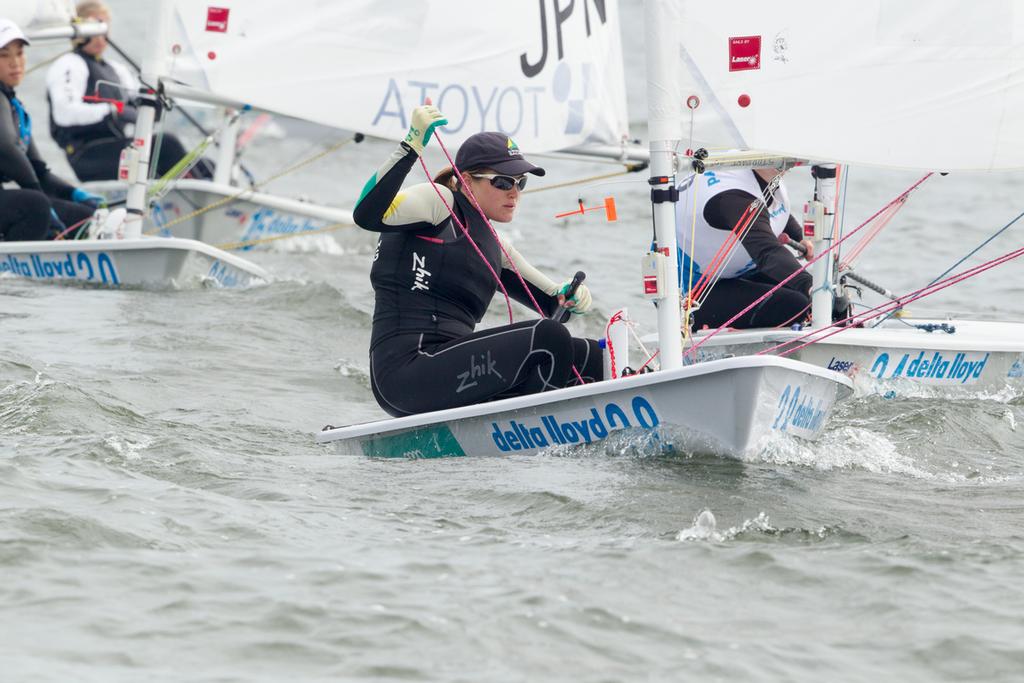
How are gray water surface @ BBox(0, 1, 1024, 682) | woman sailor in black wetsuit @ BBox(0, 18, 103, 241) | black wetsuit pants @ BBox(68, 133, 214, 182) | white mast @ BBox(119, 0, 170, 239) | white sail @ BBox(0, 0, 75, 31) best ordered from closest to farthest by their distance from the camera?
1. gray water surface @ BBox(0, 1, 1024, 682)
2. white mast @ BBox(119, 0, 170, 239)
3. woman sailor in black wetsuit @ BBox(0, 18, 103, 241)
4. white sail @ BBox(0, 0, 75, 31)
5. black wetsuit pants @ BBox(68, 133, 214, 182)

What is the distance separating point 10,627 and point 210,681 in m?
0.48

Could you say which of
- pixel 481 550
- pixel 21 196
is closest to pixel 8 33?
pixel 21 196

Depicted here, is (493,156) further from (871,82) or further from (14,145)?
(14,145)

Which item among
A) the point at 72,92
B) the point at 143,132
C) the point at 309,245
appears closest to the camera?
the point at 143,132

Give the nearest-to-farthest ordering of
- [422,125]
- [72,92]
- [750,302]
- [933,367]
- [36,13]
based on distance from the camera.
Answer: [422,125], [933,367], [750,302], [36,13], [72,92]

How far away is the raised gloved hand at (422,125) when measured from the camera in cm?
425

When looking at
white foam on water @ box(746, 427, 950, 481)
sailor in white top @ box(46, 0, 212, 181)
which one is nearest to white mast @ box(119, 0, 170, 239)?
sailor in white top @ box(46, 0, 212, 181)

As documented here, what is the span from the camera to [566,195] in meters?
15.7

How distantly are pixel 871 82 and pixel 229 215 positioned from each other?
22.1 ft

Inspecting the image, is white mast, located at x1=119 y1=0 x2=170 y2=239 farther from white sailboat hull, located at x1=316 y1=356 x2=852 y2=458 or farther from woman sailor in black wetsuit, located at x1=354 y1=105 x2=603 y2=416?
white sailboat hull, located at x1=316 y1=356 x2=852 y2=458

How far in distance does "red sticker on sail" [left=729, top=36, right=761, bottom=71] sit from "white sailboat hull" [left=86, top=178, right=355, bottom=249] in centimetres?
617

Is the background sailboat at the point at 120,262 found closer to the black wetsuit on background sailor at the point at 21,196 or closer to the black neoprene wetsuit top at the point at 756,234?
the black wetsuit on background sailor at the point at 21,196

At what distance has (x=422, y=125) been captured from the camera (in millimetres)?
4250

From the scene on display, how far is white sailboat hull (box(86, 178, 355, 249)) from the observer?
10.6m
